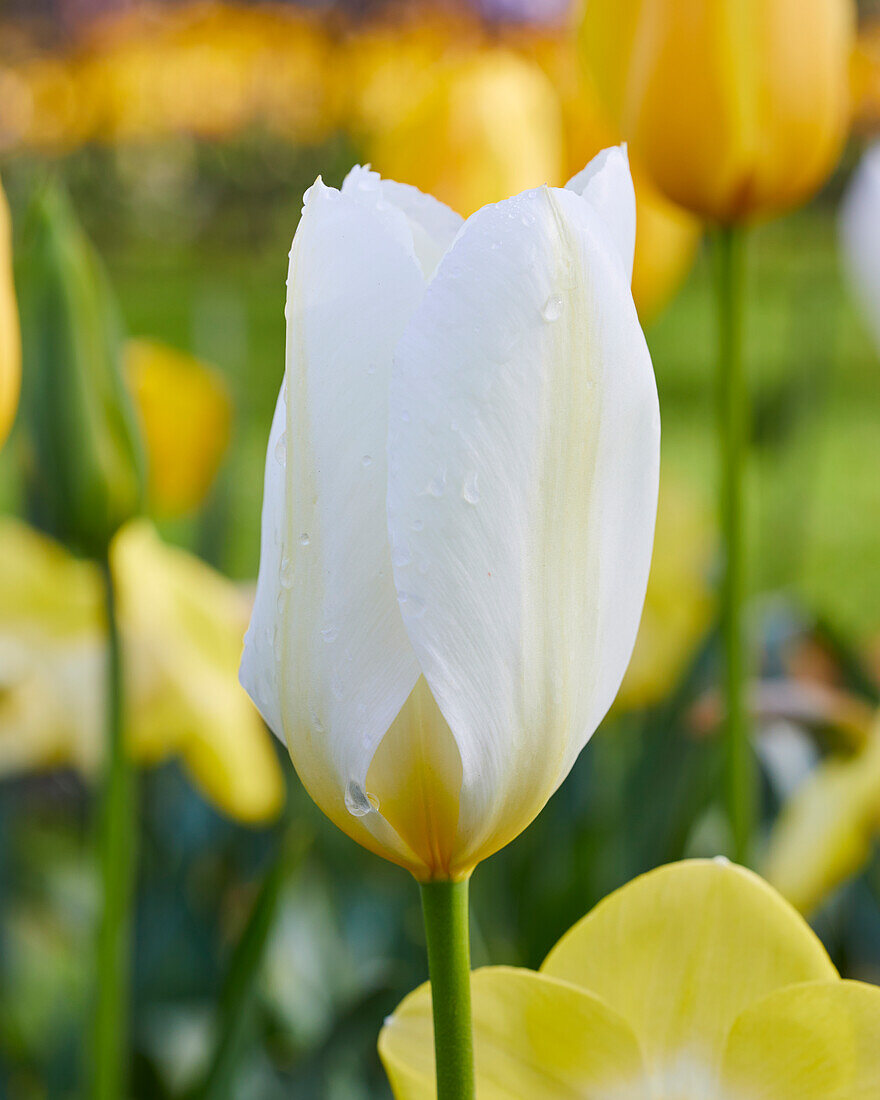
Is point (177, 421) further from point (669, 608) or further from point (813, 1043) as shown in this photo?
point (813, 1043)

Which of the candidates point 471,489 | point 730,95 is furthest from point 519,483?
point 730,95

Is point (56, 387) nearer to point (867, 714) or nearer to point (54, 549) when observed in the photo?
point (54, 549)

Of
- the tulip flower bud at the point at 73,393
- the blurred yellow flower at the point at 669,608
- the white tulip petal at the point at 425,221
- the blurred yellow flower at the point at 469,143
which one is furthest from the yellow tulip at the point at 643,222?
the white tulip petal at the point at 425,221

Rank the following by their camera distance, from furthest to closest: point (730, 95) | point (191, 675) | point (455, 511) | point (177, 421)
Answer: point (177, 421) < point (191, 675) < point (730, 95) < point (455, 511)

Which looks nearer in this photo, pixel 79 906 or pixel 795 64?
pixel 795 64

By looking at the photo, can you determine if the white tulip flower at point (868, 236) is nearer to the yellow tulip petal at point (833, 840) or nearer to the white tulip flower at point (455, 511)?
the yellow tulip petal at point (833, 840)

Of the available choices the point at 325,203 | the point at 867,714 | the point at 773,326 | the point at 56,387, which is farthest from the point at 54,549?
the point at 773,326
